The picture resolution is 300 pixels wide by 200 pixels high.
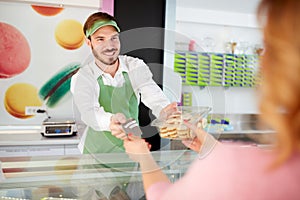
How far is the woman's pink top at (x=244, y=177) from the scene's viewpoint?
1.56 feet

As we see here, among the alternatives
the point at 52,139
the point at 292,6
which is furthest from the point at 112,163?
the point at 52,139

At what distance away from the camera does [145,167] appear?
83 cm

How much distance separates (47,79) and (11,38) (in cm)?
48

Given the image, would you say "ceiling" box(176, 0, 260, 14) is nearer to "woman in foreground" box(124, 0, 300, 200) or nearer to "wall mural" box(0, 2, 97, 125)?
"wall mural" box(0, 2, 97, 125)

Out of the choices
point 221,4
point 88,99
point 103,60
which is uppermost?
point 221,4

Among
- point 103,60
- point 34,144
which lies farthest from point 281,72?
point 34,144

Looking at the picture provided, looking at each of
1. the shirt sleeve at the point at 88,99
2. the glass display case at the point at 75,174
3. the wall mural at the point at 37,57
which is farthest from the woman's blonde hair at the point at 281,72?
the wall mural at the point at 37,57

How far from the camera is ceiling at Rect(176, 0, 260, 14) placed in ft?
12.3

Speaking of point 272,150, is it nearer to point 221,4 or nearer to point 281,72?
point 281,72

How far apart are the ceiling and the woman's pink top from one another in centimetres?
343

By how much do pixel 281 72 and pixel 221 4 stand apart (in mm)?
3579

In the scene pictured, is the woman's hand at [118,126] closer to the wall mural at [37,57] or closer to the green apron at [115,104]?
the green apron at [115,104]

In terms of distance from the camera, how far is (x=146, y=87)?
1.22 m

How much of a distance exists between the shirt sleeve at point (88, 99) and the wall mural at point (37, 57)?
74.4 inches
